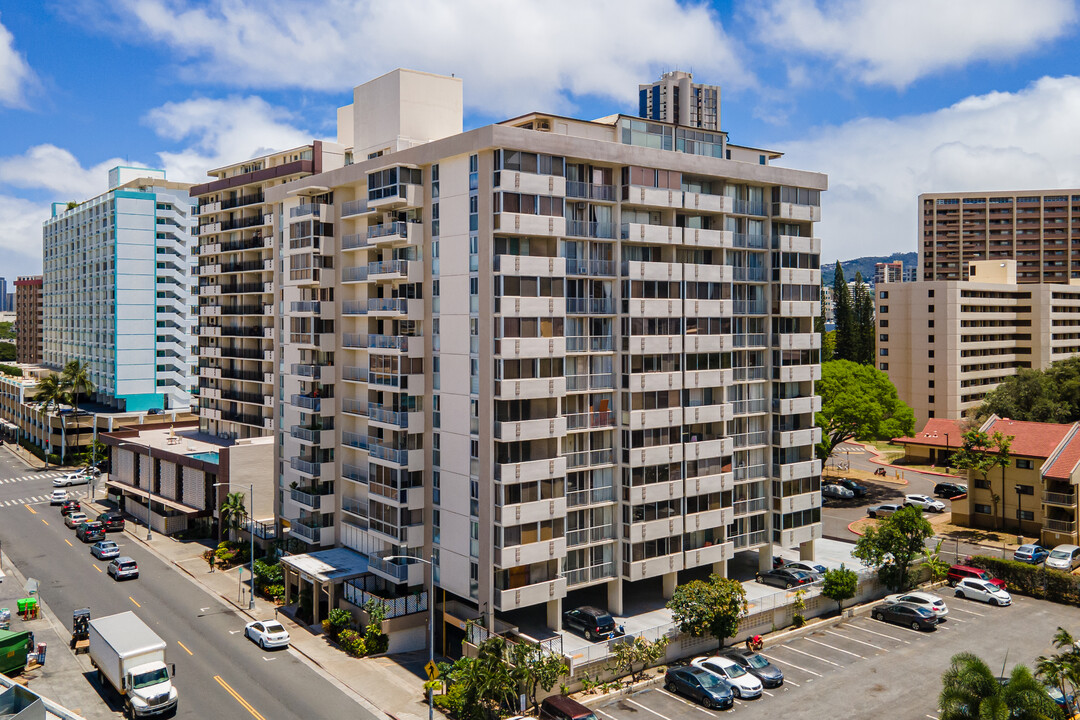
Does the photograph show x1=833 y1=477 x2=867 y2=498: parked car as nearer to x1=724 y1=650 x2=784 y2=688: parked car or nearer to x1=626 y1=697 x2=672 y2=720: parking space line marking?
x1=724 y1=650 x2=784 y2=688: parked car

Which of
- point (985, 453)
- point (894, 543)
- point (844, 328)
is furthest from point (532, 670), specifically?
point (844, 328)

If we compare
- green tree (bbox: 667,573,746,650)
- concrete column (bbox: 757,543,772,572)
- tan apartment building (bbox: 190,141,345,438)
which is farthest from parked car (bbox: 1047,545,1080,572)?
tan apartment building (bbox: 190,141,345,438)

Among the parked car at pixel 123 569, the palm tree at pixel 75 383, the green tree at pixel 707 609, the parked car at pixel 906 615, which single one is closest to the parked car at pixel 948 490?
the parked car at pixel 906 615

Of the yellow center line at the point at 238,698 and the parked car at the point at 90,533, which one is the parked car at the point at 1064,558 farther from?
the parked car at the point at 90,533

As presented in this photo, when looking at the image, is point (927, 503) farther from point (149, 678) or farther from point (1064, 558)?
point (149, 678)

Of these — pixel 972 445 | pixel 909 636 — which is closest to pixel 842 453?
pixel 972 445

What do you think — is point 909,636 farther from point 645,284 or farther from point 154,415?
point 154,415
